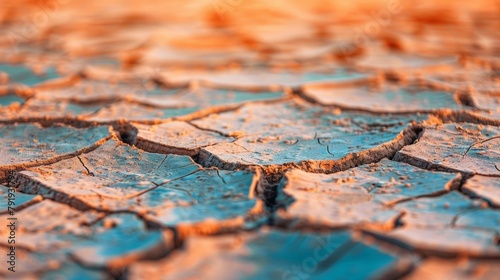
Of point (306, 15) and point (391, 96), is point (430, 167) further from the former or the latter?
point (306, 15)

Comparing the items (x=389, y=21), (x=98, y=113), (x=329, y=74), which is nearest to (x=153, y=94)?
(x=98, y=113)

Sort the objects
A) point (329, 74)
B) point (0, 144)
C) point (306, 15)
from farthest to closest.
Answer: point (306, 15)
point (329, 74)
point (0, 144)

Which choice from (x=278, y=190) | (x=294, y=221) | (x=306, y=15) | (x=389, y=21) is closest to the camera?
(x=294, y=221)

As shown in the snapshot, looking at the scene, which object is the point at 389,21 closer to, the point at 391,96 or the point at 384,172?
the point at 391,96

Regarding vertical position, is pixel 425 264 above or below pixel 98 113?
above

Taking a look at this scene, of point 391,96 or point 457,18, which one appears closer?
point 391,96

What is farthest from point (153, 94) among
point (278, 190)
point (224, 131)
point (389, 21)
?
point (389, 21)
